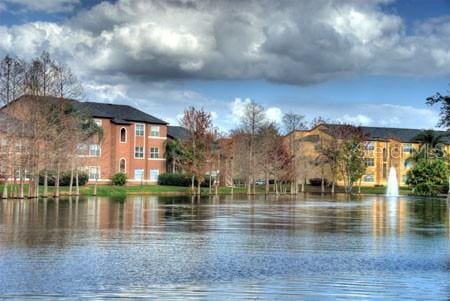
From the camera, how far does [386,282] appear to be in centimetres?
1438

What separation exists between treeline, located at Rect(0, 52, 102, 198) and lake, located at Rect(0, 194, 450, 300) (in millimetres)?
32219

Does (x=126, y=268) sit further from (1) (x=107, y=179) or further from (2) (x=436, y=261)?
(1) (x=107, y=179)

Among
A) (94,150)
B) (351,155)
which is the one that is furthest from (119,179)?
(351,155)

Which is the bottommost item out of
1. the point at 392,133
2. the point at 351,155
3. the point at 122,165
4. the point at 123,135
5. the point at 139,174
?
the point at 139,174

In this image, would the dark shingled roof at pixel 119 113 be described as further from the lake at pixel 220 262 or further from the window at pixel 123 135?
the lake at pixel 220 262

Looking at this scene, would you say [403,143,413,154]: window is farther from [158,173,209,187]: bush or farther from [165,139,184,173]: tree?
[158,173,209,187]: bush

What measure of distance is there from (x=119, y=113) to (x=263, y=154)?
858 inches

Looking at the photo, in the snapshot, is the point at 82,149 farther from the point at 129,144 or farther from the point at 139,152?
the point at 139,152

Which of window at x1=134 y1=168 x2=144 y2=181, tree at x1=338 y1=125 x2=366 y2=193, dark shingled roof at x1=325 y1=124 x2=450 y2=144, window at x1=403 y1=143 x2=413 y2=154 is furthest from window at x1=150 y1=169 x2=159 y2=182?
window at x1=403 y1=143 x2=413 y2=154

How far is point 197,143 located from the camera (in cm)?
8919

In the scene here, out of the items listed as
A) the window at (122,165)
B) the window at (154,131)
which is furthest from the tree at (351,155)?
the window at (122,165)

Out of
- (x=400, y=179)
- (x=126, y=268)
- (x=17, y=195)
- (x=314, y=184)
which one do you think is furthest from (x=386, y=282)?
(x=400, y=179)

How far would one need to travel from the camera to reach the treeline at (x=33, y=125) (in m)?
60.0

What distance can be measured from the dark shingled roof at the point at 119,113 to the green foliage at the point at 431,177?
1501 inches
